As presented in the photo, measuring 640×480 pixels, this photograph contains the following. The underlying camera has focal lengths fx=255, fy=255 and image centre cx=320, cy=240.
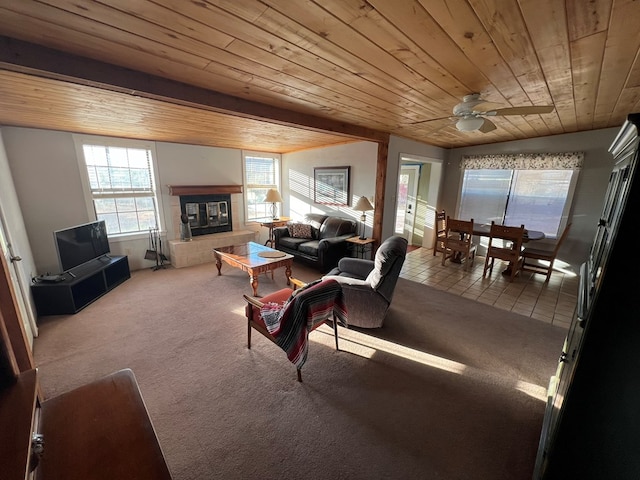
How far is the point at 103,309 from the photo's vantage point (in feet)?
10.0

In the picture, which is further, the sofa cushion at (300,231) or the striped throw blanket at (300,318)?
the sofa cushion at (300,231)

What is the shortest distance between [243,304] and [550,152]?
555cm

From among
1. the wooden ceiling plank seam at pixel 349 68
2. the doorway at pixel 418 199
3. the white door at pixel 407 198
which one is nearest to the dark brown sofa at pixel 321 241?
the doorway at pixel 418 199

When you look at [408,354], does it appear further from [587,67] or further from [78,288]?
[78,288]

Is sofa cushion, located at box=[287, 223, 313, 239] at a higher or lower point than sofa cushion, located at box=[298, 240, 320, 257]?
higher

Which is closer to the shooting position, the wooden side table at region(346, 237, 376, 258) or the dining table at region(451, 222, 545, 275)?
the dining table at region(451, 222, 545, 275)

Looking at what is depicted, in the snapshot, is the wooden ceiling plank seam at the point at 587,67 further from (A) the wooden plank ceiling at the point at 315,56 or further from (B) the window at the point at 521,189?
(B) the window at the point at 521,189

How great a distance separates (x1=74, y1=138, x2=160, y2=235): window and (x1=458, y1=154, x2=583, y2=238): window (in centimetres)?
617

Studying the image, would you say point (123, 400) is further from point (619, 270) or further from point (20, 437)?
point (619, 270)

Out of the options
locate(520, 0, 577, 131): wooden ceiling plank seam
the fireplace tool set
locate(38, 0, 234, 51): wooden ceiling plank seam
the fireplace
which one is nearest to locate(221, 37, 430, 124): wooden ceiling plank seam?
locate(38, 0, 234, 51): wooden ceiling plank seam

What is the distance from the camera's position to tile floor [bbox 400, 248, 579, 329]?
318 cm

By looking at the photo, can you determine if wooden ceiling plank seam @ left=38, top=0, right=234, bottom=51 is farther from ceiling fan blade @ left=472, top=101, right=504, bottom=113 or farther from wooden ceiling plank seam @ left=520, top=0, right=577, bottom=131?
ceiling fan blade @ left=472, top=101, right=504, bottom=113

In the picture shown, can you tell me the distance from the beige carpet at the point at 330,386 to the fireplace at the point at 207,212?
7.06 ft

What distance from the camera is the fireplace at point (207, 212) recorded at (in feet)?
16.2
